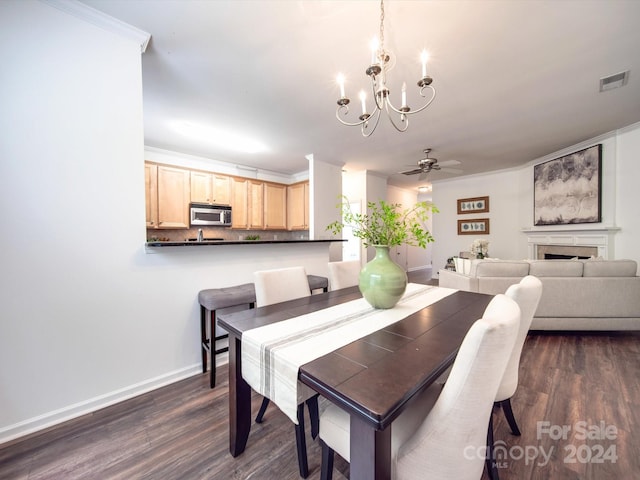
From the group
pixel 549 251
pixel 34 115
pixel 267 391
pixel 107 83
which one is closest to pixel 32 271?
pixel 34 115

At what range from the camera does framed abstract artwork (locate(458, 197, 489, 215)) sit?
5824mm

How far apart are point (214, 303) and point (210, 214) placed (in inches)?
116

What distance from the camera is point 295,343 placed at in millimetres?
1023

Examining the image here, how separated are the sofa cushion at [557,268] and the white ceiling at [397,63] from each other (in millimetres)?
1762

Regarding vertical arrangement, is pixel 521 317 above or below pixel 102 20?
below

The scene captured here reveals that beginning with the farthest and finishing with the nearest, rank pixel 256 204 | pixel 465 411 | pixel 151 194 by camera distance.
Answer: pixel 256 204 → pixel 151 194 → pixel 465 411

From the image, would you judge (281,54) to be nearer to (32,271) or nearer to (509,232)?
(32,271)

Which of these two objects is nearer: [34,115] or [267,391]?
[267,391]

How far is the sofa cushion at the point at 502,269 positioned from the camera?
2914 millimetres

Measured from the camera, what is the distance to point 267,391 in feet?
3.25

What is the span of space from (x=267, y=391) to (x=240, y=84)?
2.54m

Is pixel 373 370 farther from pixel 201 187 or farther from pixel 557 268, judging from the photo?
pixel 201 187

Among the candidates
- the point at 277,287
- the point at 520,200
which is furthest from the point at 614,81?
the point at 277,287

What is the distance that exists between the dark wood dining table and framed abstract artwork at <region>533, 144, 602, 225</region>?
4.23 m
